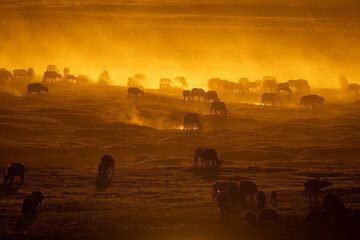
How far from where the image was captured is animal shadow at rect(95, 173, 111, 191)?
34062 millimetres

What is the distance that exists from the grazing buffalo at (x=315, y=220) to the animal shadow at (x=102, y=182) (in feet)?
41.4

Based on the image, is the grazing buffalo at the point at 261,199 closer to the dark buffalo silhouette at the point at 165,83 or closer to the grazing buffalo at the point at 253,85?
the grazing buffalo at the point at 253,85

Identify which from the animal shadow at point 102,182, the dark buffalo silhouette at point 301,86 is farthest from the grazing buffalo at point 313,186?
the dark buffalo silhouette at point 301,86

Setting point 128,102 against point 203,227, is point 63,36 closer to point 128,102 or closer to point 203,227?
point 128,102

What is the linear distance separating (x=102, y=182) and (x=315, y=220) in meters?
14.5

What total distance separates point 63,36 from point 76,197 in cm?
14554

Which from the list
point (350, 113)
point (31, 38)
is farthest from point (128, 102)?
point (31, 38)

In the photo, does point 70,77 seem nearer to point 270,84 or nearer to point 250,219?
point 270,84

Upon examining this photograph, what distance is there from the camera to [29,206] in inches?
1050

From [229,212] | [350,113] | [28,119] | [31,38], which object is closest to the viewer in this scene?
[229,212]

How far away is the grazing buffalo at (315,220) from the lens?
25453 millimetres

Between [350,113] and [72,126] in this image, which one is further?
[350,113]

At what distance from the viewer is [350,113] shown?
70.9m

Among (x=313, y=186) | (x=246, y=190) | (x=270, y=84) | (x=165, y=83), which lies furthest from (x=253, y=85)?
(x=246, y=190)
